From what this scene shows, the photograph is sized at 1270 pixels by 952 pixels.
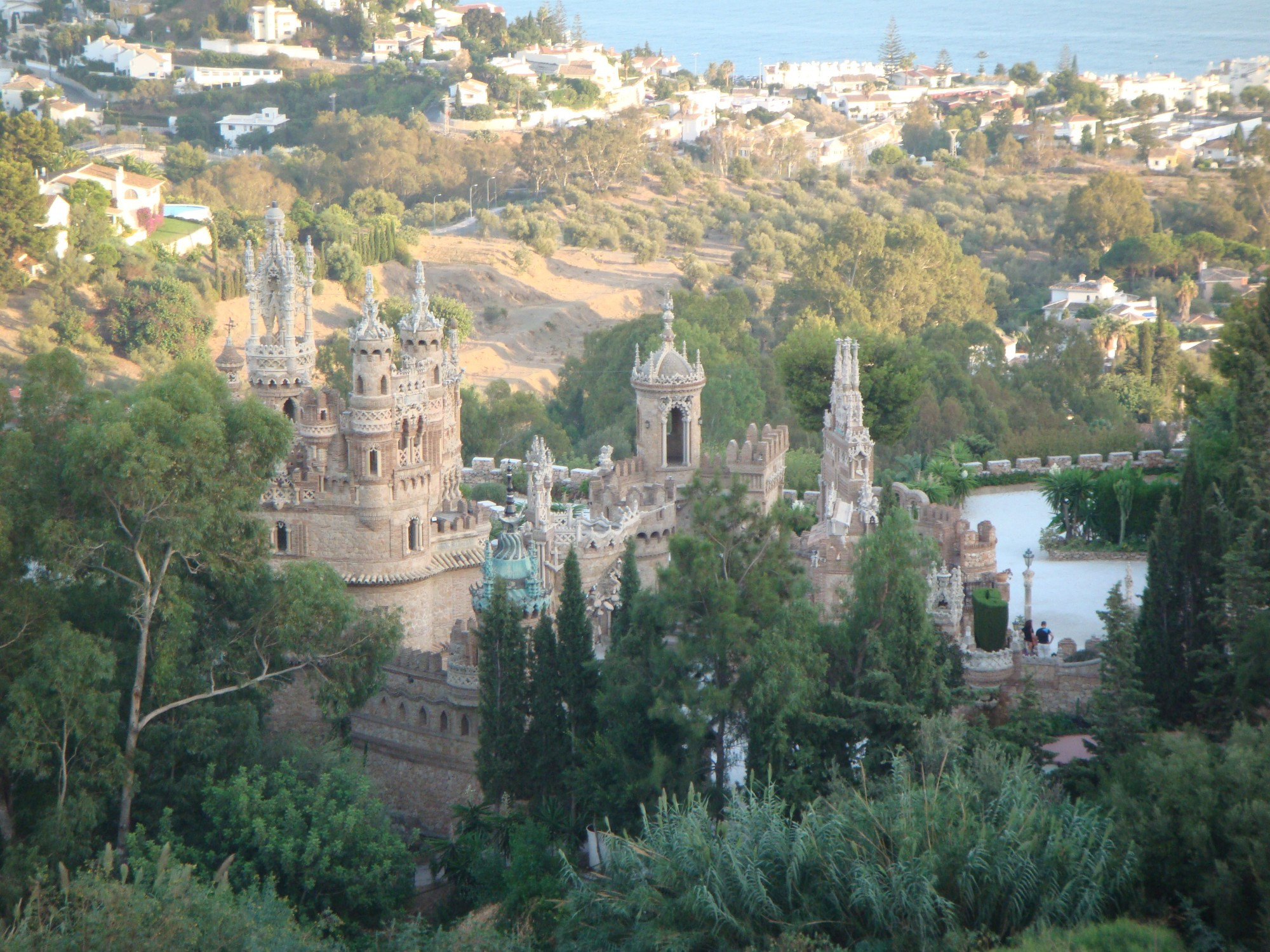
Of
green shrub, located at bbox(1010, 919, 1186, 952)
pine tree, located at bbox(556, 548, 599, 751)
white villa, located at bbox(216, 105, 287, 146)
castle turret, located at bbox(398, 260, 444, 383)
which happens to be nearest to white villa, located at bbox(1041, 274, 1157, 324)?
castle turret, located at bbox(398, 260, 444, 383)

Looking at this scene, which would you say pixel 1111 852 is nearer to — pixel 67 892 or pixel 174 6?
pixel 67 892

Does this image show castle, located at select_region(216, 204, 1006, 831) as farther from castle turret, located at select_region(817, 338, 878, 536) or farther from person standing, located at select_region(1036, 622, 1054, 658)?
person standing, located at select_region(1036, 622, 1054, 658)

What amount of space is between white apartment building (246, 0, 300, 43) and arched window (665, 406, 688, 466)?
95998mm

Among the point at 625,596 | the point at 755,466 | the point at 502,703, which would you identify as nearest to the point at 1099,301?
the point at 755,466

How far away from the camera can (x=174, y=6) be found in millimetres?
126438

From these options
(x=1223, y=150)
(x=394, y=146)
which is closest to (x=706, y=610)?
(x=394, y=146)

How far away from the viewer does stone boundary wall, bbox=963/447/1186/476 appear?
41094mm

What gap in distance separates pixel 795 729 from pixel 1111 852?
4824 millimetres

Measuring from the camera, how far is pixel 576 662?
83.9 feet

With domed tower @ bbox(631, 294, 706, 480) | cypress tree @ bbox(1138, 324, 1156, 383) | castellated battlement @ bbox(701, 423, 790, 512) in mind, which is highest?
cypress tree @ bbox(1138, 324, 1156, 383)

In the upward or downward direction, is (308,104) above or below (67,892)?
above

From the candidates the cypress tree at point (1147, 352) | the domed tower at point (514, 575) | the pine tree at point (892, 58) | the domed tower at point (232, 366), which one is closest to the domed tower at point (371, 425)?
the domed tower at point (514, 575)

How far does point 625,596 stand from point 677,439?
810 cm

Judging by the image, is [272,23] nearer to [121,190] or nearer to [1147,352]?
[121,190]
